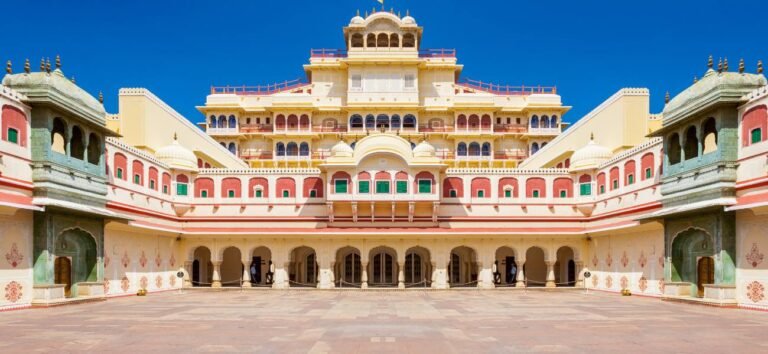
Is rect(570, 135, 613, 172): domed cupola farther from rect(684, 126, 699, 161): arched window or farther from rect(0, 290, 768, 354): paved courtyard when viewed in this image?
rect(0, 290, 768, 354): paved courtyard

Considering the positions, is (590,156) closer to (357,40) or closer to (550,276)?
(550,276)

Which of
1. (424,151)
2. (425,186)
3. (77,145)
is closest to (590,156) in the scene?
(424,151)

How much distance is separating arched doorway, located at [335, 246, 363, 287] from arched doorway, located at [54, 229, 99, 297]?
17878 millimetres

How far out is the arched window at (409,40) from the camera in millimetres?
59312

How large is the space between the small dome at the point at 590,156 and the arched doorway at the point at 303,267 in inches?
761

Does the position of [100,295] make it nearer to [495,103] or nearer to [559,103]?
[495,103]

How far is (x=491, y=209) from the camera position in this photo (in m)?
45.8

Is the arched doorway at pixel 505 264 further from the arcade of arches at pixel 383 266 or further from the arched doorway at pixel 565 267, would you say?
Result: the arched doorway at pixel 565 267

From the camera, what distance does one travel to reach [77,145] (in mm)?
31969

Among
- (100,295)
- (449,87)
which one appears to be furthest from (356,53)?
(100,295)

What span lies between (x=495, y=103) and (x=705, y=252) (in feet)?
103

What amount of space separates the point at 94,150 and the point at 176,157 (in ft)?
36.8

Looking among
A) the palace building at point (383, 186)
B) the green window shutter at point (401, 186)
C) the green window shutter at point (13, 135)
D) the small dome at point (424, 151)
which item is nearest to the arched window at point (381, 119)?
the palace building at point (383, 186)

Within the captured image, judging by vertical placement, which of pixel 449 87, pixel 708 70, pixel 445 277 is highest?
pixel 449 87
